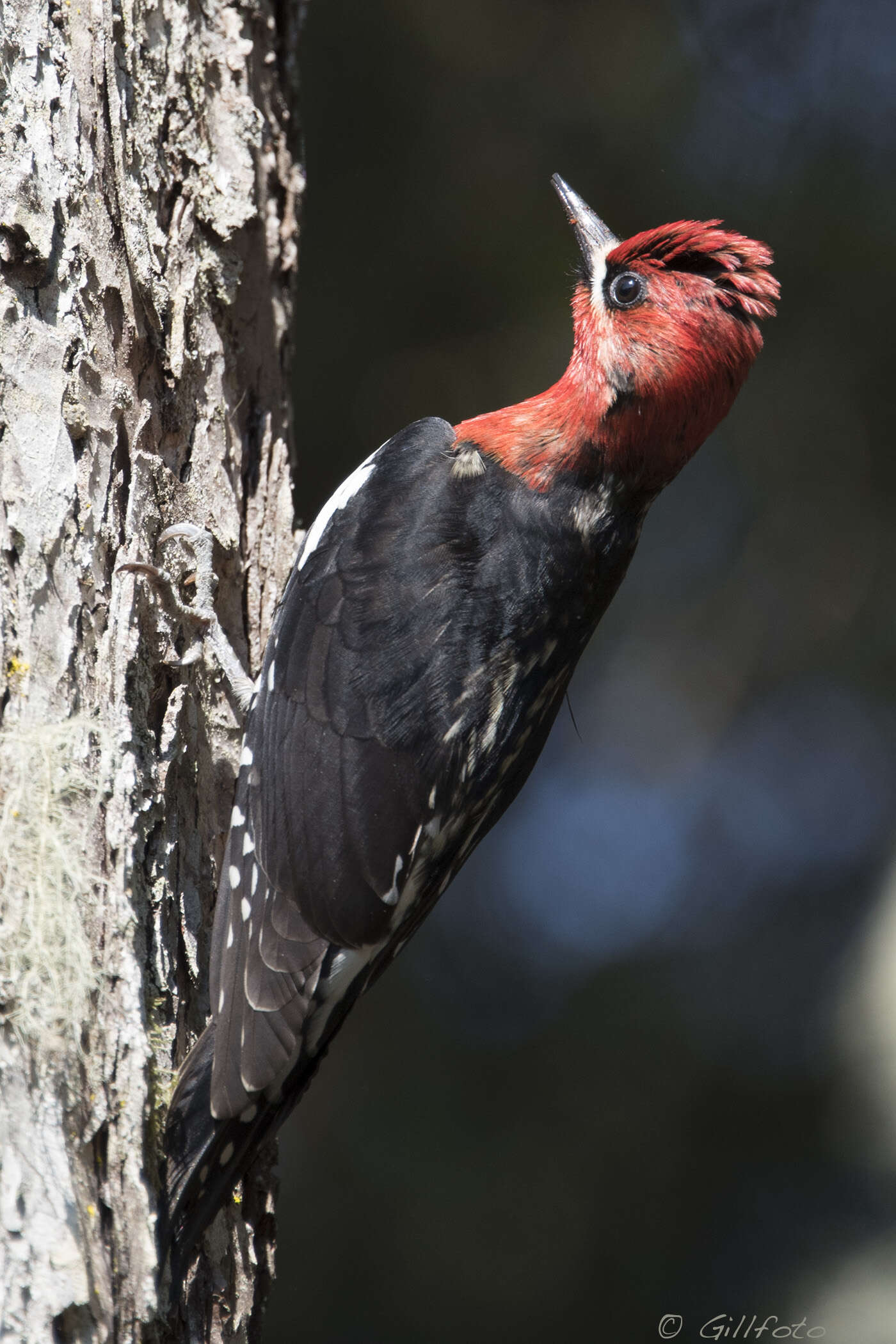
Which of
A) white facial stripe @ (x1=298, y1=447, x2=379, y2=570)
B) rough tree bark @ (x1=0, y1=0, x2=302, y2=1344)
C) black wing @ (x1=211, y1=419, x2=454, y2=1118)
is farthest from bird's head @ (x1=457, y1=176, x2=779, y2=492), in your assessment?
rough tree bark @ (x1=0, y1=0, x2=302, y2=1344)

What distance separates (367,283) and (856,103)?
1.86 meters

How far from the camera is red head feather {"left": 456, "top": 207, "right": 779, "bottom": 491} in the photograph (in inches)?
95.0

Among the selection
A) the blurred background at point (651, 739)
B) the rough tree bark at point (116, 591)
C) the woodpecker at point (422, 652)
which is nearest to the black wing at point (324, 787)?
the woodpecker at point (422, 652)

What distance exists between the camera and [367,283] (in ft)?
13.8

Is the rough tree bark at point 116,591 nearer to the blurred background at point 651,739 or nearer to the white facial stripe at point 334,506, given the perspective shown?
the white facial stripe at point 334,506

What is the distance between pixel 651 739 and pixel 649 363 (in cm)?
258

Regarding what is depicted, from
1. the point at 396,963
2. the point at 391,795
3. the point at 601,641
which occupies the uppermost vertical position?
the point at 601,641

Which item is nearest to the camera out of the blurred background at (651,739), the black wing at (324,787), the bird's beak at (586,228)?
the black wing at (324,787)

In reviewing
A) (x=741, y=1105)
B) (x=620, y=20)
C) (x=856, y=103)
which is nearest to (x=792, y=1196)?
(x=741, y=1105)

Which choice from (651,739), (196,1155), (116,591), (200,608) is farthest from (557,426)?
(651,739)

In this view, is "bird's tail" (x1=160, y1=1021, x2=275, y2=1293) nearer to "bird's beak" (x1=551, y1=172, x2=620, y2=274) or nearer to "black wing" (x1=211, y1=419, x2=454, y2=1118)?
"black wing" (x1=211, y1=419, x2=454, y2=1118)

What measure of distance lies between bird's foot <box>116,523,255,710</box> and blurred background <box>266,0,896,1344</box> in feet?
6.11

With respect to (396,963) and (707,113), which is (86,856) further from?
(707,113)

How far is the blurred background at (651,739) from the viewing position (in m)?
4.05
